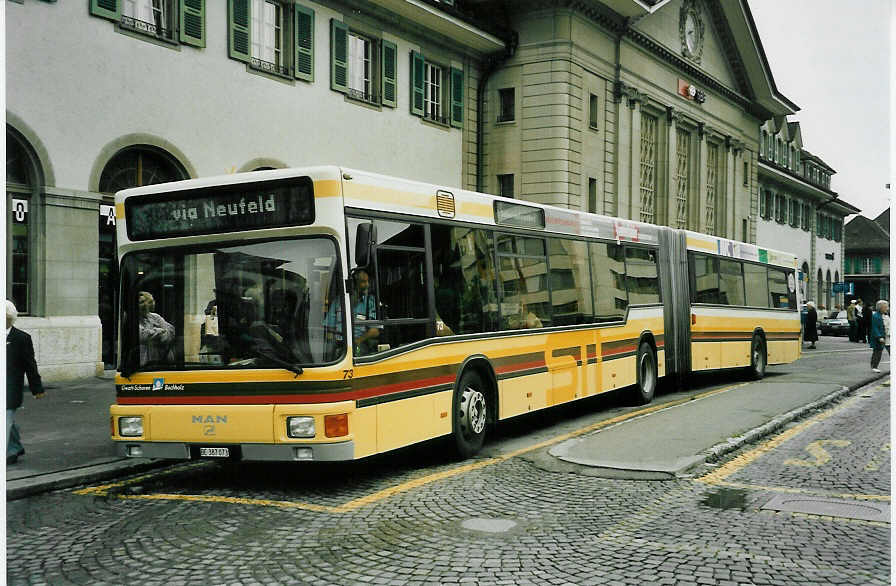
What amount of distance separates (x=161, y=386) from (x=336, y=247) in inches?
78.9

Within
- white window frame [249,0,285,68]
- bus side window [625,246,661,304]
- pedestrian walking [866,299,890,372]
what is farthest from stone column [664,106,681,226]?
bus side window [625,246,661,304]

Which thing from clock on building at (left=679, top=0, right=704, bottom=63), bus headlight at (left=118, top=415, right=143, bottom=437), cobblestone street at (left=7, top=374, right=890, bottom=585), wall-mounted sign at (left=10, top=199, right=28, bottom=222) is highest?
clock on building at (left=679, top=0, right=704, bottom=63)

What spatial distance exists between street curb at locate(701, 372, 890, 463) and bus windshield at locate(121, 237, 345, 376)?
419 centimetres

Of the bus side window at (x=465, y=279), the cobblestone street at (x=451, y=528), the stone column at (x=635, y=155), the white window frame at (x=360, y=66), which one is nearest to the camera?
the cobblestone street at (x=451, y=528)

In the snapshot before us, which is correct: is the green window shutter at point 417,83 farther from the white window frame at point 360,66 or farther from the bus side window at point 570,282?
the bus side window at point 570,282

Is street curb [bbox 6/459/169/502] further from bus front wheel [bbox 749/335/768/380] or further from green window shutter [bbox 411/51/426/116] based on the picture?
green window shutter [bbox 411/51/426/116]

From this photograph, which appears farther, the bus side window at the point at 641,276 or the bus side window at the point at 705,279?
the bus side window at the point at 705,279

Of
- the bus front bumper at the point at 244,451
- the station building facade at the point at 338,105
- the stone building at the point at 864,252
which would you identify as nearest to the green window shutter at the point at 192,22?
the station building facade at the point at 338,105

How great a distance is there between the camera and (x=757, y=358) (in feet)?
66.9

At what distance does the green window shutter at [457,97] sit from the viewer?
2878 cm

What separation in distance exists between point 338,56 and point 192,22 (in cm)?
489

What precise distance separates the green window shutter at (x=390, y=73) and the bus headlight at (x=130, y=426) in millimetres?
17978

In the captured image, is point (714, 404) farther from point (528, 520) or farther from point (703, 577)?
point (703, 577)

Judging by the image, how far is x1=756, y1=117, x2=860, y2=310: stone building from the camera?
55344mm
